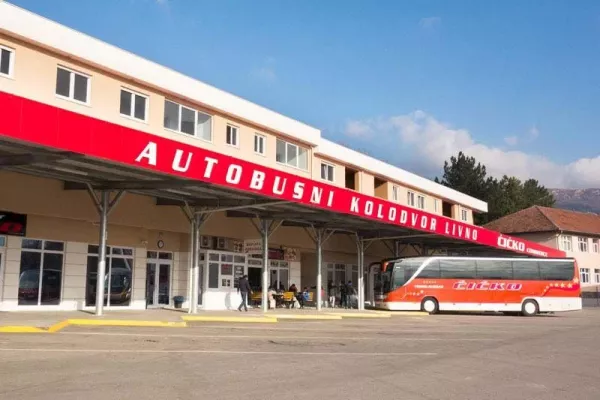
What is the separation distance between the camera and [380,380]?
9.84m

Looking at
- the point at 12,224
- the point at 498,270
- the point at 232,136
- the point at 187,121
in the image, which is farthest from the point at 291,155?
the point at 12,224

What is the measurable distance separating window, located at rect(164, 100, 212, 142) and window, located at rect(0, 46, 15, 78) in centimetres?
674

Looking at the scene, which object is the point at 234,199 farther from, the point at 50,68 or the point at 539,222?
the point at 539,222

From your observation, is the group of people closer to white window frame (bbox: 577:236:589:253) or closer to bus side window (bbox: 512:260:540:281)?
bus side window (bbox: 512:260:540:281)

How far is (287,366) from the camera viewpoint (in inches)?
441

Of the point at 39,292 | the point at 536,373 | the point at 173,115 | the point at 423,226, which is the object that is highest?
the point at 173,115

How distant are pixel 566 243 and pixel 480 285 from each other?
32.5 metres

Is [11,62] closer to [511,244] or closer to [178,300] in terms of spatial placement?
[178,300]

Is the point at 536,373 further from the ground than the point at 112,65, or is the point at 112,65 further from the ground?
the point at 112,65

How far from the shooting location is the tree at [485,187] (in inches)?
3056

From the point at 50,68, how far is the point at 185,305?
39.4ft

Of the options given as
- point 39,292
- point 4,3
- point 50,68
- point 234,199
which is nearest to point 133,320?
point 39,292

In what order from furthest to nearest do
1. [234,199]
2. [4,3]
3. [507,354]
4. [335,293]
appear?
[335,293] → [234,199] → [4,3] → [507,354]

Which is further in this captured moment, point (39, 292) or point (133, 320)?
point (39, 292)
